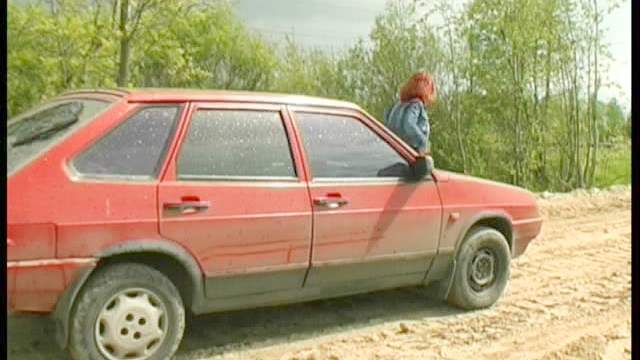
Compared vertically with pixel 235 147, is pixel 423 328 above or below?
below

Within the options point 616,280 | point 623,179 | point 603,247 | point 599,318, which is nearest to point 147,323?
point 599,318

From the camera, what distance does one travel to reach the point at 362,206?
392 cm

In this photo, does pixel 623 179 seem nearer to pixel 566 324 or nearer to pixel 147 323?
pixel 566 324

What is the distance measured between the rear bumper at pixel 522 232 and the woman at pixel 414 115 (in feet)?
3.09

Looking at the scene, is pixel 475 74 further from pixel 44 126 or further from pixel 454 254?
pixel 44 126

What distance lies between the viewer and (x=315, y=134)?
12.9 feet

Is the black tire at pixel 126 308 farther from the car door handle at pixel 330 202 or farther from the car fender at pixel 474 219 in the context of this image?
the car fender at pixel 474 219

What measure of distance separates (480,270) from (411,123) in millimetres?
1379

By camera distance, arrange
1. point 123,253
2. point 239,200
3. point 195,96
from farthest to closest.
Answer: point 195,96, point 239,200, point 123,253

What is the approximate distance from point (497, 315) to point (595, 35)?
30.6 ft

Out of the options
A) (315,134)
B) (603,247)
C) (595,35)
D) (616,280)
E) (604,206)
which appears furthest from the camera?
(595,35)

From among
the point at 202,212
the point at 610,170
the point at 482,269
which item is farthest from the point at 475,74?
the point at 202,212

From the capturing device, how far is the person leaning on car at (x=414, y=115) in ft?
17.0

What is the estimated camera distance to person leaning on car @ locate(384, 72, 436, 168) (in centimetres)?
519
